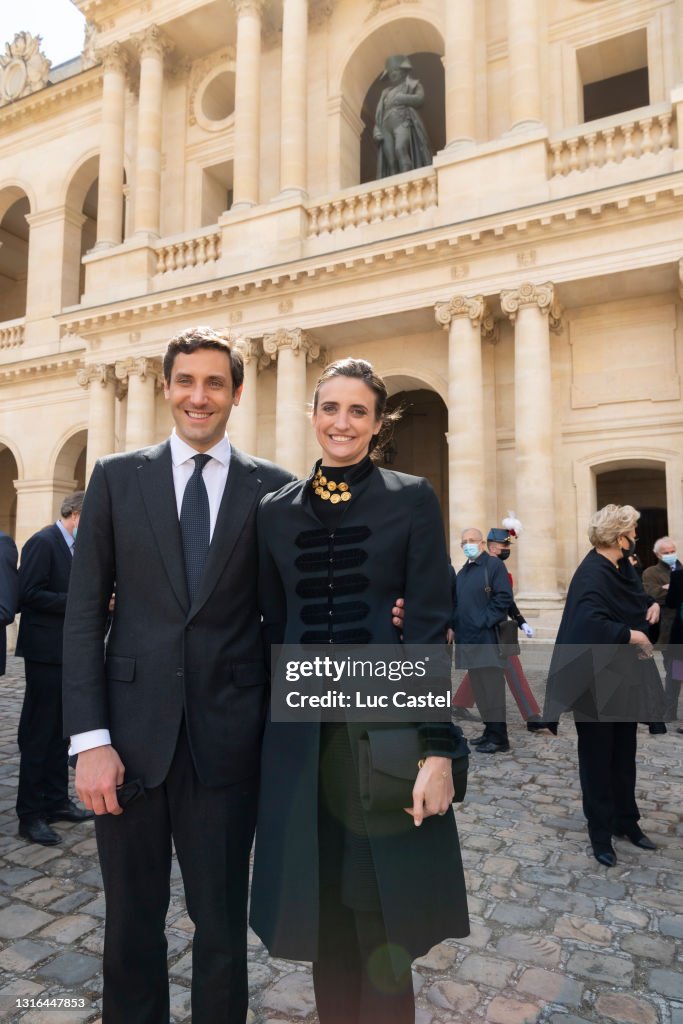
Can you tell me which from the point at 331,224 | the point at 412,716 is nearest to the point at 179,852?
the point at 412,716

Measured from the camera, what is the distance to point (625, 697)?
408 cm

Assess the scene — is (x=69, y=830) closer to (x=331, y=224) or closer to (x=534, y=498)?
(x=534, y=498)

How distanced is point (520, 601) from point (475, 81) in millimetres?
10734

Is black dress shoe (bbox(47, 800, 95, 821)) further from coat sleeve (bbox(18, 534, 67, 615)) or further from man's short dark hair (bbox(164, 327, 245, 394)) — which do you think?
man's short dark hair (bbox(164, 327, 245, 394))

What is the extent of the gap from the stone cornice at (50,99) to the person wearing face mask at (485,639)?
68.2 feet

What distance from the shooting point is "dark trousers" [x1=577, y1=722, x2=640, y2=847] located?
12.8 ft

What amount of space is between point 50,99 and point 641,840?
25.3m

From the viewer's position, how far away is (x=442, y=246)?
13.1 meters

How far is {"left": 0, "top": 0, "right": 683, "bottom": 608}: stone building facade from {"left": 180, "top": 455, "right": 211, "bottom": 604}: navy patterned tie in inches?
419

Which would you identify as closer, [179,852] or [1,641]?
[179,852]

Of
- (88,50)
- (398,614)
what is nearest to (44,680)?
(398,614)

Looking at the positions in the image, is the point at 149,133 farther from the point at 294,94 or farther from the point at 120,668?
the point at 120,668

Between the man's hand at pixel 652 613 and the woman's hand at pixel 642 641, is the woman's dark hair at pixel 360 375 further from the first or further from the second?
the man's hand at pixel 652 613

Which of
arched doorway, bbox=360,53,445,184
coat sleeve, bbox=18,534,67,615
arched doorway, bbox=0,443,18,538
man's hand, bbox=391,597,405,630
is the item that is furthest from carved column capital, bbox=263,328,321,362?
arched doorway, bbox=0,443,18,538
